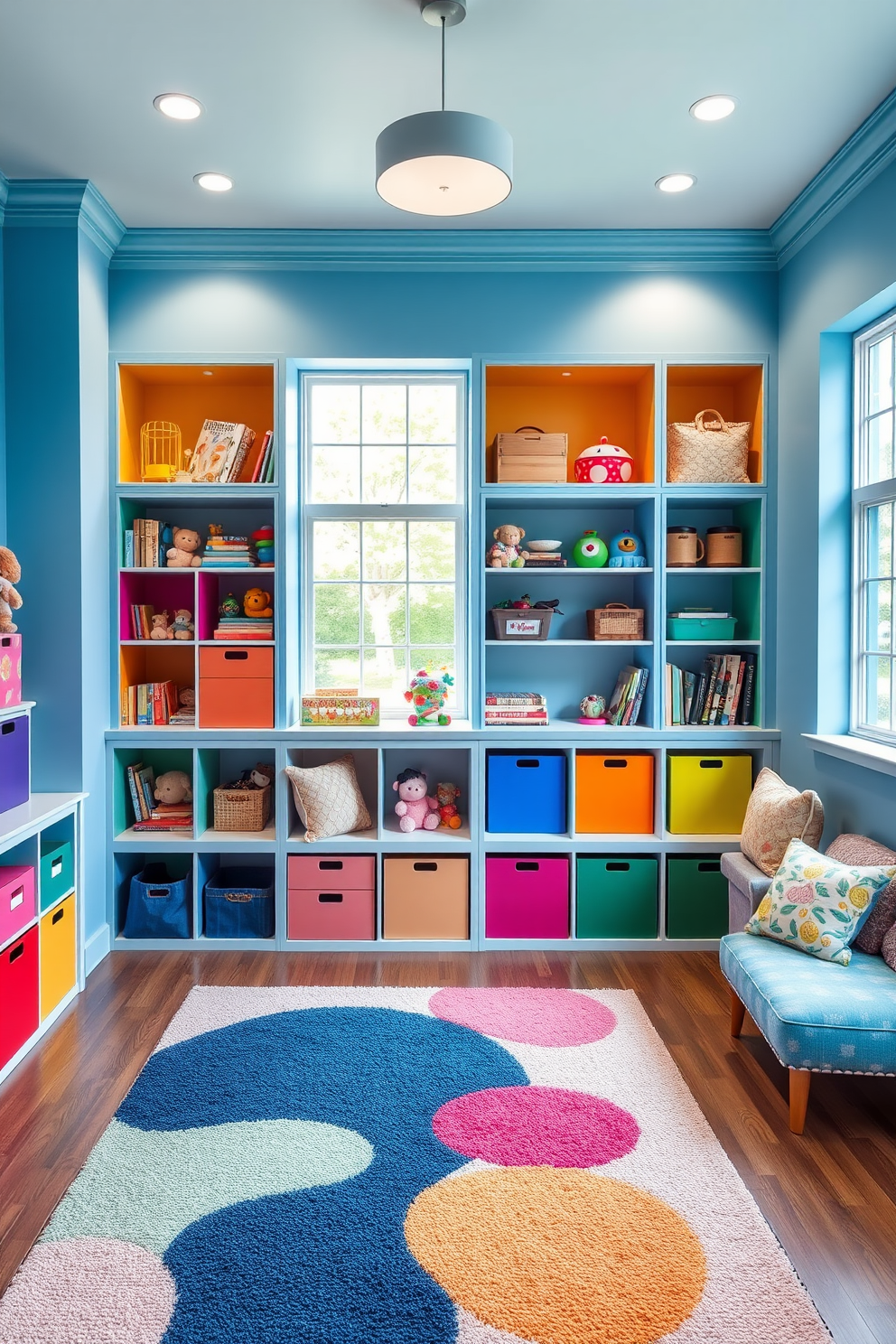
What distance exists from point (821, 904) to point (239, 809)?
229cm

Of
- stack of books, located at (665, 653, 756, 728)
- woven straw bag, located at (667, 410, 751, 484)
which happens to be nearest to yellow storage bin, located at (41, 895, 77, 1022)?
stack of books, located at (665, 653, 756, 728)

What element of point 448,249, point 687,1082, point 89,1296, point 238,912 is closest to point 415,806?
point 238,912

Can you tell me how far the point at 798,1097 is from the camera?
229 cm

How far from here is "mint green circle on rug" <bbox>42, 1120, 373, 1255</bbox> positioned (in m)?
1.95

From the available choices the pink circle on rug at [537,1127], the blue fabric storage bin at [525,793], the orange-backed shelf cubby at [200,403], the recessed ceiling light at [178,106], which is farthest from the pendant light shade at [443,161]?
the pink circle on rug at [537,1127]

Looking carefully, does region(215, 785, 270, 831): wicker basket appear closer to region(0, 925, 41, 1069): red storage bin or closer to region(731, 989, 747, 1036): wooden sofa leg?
region(0, 925, 41, 1069): red storage bin

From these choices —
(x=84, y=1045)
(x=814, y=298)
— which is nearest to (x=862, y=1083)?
(x=84, y=1045)

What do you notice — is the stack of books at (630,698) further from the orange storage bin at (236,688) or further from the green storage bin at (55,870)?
the green storage bin at (55,870)

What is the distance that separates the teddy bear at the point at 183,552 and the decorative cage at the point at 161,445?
0.32m

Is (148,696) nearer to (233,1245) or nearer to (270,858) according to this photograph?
(270,858)

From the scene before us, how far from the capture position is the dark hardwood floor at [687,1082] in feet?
6.21

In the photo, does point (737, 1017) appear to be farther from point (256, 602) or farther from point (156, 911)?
point (256, 602)

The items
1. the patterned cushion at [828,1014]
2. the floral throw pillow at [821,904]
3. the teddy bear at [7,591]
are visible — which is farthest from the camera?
the teddy bear at [7,591]

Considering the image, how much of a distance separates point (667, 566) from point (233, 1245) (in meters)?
2.86
